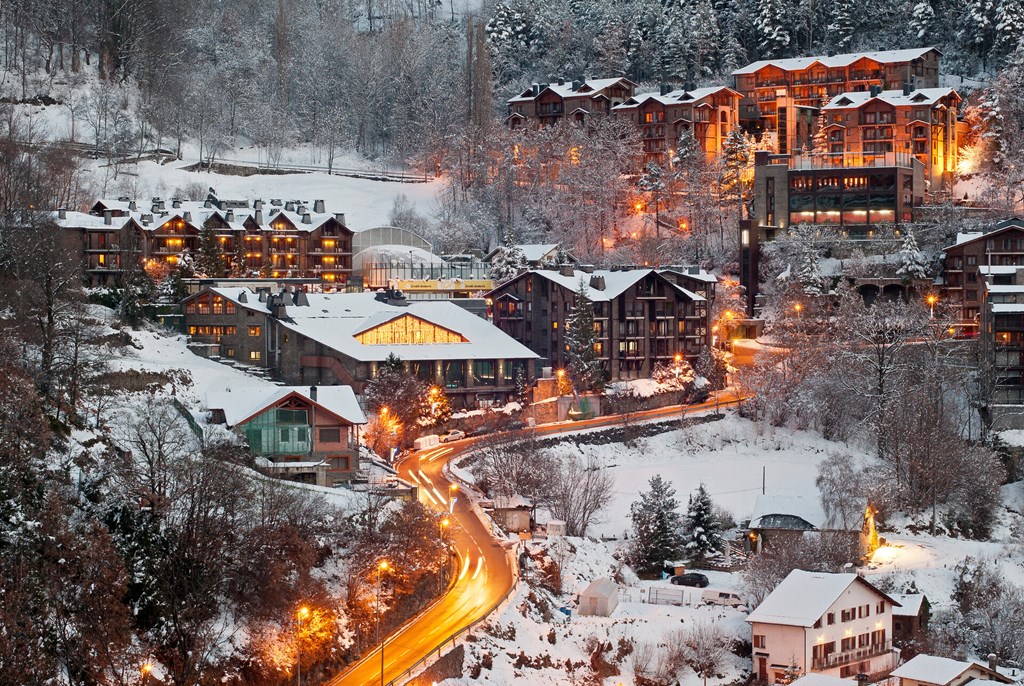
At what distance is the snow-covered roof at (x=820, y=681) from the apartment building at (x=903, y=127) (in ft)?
178

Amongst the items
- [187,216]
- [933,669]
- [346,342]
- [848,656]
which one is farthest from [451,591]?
[187,216]

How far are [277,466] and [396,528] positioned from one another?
7.47 meters

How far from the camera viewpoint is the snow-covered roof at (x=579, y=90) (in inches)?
3947

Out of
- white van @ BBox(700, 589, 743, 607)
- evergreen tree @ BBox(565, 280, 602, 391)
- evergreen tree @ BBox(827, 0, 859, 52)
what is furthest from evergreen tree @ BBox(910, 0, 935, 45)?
white van @ BBox(700, 589, 743, 607)

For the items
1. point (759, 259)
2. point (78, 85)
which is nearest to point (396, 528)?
point (759, 259)

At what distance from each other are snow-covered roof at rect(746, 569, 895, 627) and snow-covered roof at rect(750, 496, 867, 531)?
7.43m

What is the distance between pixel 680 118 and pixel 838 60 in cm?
1338

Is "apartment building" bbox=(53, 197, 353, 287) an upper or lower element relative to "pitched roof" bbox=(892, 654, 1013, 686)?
upper

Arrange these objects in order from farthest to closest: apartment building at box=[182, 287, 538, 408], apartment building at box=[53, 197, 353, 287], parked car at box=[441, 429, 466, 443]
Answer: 1. apartment building at box=[53, 197, 353, 287]
2. apartment building at box=[182, 287, 538, 408]
3. parked car at box=[441, 429, 466, 443]

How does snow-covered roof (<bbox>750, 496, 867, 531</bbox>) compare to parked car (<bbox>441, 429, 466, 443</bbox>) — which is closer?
snow-covered roof (<bbox>750, 496, 867, 531</bbox>)

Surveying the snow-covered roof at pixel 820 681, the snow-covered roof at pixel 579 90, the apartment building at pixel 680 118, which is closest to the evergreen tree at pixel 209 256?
the apartment building at pixel 680 118

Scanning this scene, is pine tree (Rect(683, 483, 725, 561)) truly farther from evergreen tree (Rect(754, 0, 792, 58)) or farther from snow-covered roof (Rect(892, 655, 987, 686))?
evergreen tree (Rect(754, 0, 792, 58))

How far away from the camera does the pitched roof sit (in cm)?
4016

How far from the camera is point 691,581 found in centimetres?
4925
